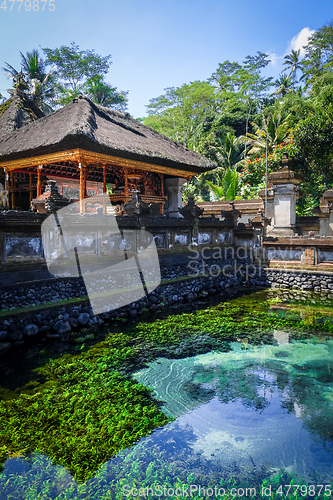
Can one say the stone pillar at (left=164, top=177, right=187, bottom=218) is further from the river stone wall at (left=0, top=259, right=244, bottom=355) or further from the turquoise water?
the turquoise water

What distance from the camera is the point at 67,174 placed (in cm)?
1794

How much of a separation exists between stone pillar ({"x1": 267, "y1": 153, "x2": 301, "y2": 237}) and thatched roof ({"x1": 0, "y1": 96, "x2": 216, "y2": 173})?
421 cm

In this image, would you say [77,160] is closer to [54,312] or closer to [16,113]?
[16,113]

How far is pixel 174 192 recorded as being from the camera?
18703 mm

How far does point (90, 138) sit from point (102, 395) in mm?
8761

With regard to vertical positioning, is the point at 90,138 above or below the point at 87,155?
above

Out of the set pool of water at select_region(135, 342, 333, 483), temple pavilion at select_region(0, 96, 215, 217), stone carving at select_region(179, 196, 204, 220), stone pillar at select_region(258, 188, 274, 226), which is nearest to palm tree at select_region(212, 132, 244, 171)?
temple pavilion at select_region(0, 96, 215, 217)

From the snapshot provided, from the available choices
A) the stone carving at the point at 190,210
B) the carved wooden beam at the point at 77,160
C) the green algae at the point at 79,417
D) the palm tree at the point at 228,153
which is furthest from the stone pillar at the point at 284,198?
the palm tree at the point at 228,153

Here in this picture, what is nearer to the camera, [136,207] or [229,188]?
[136,207]

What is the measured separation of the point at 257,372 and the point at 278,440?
1798mm

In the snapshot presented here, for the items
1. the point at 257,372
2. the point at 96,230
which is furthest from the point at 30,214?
the point at 257,372

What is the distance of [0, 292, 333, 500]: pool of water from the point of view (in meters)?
3.42

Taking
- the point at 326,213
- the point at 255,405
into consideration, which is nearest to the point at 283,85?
the point at 326,213

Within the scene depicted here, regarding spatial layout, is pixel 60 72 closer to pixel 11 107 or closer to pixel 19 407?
pixel 11 107
